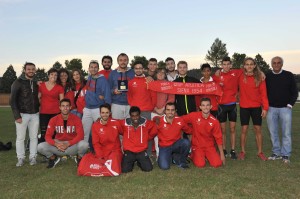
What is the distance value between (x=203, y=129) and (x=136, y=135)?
1.66 metres

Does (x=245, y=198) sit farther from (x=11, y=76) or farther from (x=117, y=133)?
(x=11, y=76)

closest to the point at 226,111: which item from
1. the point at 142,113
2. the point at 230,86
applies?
the point at 230,86

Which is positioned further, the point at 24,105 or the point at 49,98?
the point at 49,98

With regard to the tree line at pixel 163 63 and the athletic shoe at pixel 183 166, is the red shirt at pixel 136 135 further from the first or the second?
the tree line at pixel 163 63

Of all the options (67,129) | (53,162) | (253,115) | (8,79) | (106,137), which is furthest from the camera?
(8,79)

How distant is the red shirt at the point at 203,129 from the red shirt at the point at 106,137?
5.65 ft

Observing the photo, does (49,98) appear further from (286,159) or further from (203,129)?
(286,159)

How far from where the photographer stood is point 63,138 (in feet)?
26.0

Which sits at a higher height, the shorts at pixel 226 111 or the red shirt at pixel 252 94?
the red shirt at pixel 252 94

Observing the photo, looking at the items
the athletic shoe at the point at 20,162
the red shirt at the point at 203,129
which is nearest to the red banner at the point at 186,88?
the red shirt at the point at 203,129

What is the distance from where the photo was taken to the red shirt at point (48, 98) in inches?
323

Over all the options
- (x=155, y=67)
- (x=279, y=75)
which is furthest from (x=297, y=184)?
(x=155, y=67)

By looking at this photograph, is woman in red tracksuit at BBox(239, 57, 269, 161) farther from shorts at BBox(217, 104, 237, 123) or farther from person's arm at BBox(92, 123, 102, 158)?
person's arm at BBox(92, 123, 102, 158)

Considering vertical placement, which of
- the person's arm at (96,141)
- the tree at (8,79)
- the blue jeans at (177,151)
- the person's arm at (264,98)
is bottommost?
the blue jeans at (177,151)
